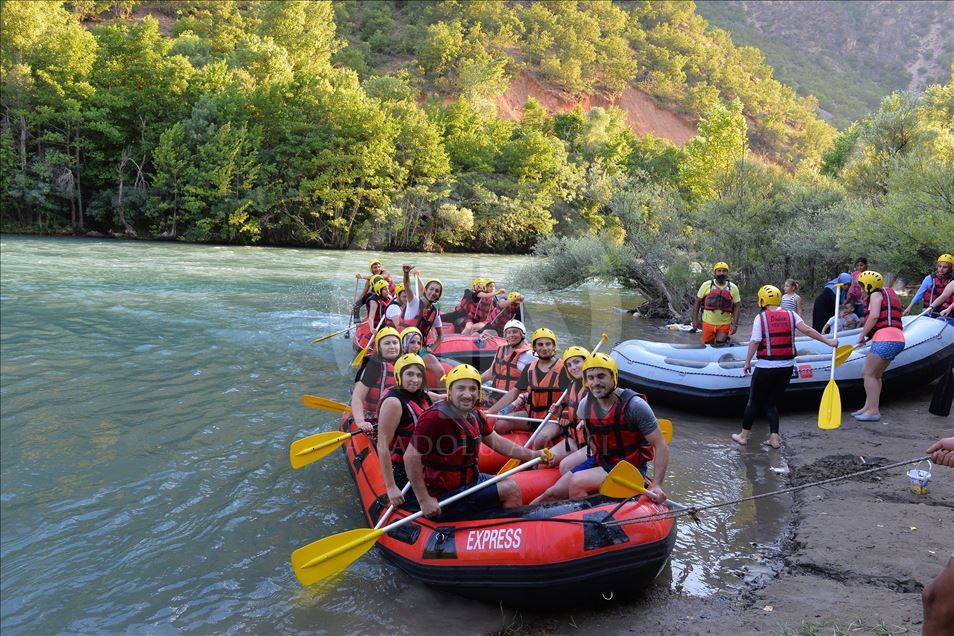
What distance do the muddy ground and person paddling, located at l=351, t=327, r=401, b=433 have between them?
7.61 feet

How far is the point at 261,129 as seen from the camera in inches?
1243

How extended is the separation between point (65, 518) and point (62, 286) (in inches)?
503

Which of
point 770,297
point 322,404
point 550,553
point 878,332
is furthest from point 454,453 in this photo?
point 878,332

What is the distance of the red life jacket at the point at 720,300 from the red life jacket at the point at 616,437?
5617mm

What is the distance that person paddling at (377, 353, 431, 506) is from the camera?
4.38 metres

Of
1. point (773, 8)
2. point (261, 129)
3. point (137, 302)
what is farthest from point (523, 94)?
point (773, 8)

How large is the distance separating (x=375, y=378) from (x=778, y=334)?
152 inches

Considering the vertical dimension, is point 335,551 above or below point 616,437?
below

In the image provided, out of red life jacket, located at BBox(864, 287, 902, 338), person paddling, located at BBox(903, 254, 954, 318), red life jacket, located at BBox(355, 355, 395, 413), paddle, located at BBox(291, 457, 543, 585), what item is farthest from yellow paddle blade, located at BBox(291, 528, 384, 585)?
person paddling, located at BBox(903, 254, 954, 318)

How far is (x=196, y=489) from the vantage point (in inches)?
227

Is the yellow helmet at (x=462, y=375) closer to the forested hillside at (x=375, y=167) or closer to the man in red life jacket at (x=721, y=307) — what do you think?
the man in red life jacket at (x=721, y=307)

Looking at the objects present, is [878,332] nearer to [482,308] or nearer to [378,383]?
[378,383]

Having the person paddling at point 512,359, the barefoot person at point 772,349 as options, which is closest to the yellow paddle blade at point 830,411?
the barefoot person at point 772,349

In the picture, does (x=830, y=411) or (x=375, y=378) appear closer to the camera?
(x=375, y=378)
